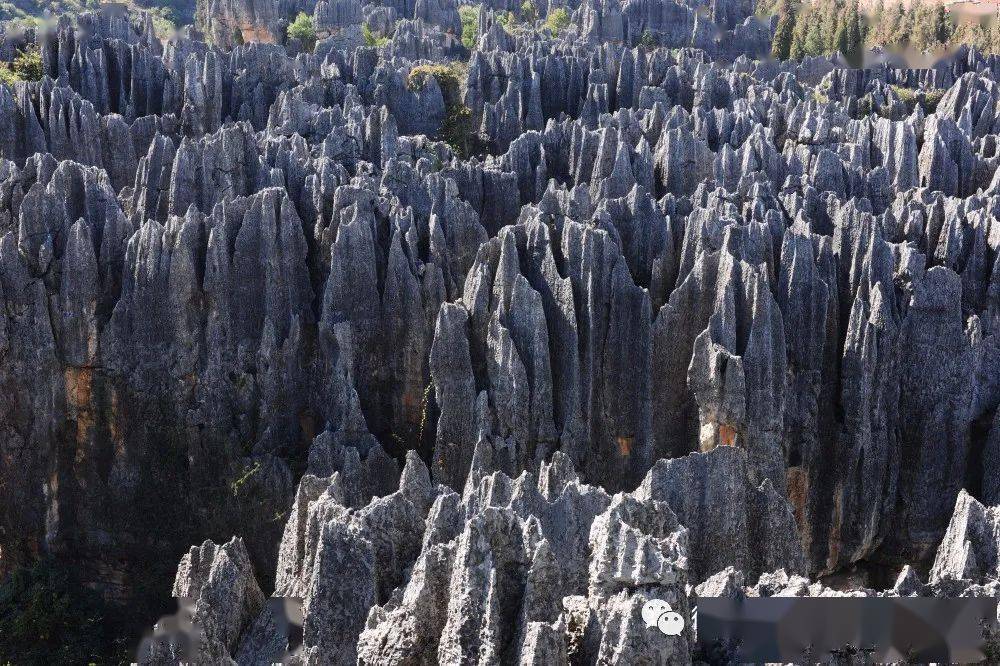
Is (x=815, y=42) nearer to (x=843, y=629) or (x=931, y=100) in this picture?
(x=931, y=100)

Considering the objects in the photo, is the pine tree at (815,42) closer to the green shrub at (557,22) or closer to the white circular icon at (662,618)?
the green shrub at (557,22)

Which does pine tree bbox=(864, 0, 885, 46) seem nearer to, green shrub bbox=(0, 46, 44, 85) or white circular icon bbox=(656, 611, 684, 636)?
green shrub bbox=(0, 46, 44, 85)

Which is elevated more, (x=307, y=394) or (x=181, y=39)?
(x=181, y=39)

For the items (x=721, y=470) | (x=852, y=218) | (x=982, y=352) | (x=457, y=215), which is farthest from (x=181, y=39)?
(x=721, y=470)

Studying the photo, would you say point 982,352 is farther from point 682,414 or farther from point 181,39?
point 181,39

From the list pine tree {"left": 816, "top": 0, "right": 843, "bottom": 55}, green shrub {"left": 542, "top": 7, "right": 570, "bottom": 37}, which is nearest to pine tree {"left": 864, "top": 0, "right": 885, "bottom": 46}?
pine tree {"left": 816, "top": 0, "right": 843, "bottom": 55}

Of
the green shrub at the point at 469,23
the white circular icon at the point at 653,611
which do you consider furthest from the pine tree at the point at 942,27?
the white circular icon at the point at 653,611
